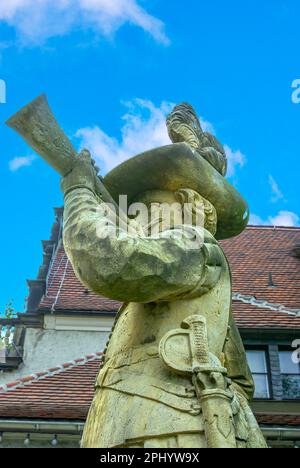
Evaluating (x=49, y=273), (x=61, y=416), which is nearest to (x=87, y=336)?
(x=49, y=273)

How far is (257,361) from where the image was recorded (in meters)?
14.3

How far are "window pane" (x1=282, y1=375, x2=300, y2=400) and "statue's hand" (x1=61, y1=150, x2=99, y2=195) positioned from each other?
36.7ft

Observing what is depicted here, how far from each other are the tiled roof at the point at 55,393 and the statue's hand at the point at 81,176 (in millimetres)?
8181

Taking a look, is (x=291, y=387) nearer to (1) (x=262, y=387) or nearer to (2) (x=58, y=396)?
(1) (x=262, y=387)

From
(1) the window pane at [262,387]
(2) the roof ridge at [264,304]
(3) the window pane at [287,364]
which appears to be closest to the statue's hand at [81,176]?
(1) the window pane at [262,387]

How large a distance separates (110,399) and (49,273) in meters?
15.8

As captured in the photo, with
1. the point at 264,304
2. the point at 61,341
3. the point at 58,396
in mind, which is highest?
the point at 264,304

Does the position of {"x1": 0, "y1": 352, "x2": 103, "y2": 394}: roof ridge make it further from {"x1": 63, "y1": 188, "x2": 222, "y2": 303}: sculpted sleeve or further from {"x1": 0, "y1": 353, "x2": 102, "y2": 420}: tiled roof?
{"x1": 63, "y1": 188, "x2": 222, "y2": 303}: sculpted sleeve

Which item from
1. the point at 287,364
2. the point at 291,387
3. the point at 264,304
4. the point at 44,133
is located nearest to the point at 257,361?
the point at 287,364

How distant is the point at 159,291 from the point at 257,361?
11.9 m

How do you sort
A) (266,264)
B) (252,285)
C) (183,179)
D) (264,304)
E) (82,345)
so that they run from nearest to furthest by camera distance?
(183,179), (264,304), (82,345), (252,285), (266,264)

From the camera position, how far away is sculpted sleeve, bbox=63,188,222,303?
295cm

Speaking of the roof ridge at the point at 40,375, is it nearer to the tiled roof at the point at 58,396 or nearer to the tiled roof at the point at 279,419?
the tiled roof at the point at 58,396

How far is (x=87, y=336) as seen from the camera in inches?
642
